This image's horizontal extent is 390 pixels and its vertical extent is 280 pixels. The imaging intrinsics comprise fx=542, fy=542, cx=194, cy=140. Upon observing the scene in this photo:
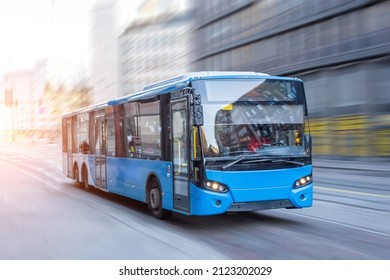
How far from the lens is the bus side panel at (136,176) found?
978 centimetres

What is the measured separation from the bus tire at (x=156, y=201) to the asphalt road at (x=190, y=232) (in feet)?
0.70

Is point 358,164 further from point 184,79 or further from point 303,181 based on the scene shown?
point 184,79

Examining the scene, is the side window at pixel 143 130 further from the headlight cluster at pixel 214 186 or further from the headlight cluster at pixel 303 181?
the headlight cluster at pixel 303 181

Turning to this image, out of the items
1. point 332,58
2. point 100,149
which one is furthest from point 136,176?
point 332,58

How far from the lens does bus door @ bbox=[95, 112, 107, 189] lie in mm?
13946

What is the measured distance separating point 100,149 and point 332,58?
19062 millimetres

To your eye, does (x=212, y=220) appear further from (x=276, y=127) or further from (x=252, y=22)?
(x=252, y=22)

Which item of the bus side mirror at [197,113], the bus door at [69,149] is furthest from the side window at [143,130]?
the bus door at [69,149]

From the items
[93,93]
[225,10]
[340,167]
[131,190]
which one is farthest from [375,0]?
[93,93]

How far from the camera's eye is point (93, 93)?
99.8 meters

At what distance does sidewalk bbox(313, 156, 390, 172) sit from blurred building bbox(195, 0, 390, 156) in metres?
0.39

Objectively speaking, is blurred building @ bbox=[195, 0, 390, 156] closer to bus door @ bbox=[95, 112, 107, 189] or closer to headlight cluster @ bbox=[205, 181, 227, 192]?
bus door @ bbox=[95, 112, 107, 189]

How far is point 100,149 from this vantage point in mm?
14312

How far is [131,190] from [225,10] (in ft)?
105
